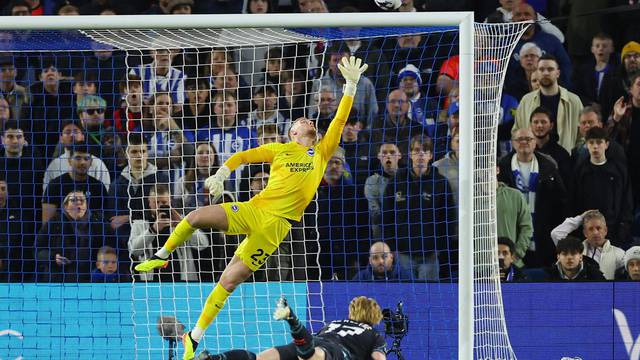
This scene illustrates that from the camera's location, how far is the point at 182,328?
11516 mm

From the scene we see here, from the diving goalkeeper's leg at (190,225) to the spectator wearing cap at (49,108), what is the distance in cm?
254

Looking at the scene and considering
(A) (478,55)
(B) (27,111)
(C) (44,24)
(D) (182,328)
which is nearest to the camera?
(C) (44,24)

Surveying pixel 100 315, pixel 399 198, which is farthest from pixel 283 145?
pixel 100 315

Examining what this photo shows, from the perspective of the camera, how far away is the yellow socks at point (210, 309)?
10477 mm

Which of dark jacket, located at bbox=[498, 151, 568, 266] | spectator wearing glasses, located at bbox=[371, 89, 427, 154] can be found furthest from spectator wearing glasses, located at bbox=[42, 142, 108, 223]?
dark jacket, located at bbox=[498, 151, 568, 266]

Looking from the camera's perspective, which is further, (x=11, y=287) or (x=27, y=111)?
(x=27, y=111)

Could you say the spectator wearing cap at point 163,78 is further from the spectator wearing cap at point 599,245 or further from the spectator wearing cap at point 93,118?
the spectator wearing cap at point 599,245

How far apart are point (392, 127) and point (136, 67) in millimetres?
2464

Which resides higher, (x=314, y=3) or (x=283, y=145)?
(x=314, y=3)

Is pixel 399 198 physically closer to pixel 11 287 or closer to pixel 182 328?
pixel 182 328

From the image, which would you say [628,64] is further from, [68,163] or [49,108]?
[49,108]

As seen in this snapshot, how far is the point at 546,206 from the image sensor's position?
39.0ft

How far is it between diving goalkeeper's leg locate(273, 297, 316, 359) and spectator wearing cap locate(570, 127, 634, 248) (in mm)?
3249

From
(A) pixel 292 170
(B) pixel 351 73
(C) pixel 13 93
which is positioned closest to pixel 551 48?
(B) pixel 351 73
